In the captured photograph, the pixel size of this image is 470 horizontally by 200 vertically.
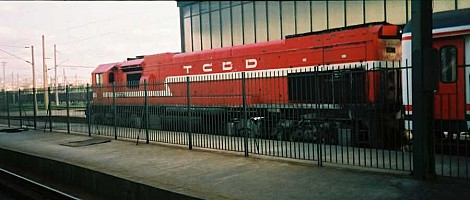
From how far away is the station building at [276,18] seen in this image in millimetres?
21984

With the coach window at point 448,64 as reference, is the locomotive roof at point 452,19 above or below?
above

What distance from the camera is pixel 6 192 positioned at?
9352 millimetres

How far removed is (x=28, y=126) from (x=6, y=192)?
42.7ft

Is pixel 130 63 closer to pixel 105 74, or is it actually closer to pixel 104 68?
pixel 105 74

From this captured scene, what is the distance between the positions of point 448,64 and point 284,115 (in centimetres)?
409

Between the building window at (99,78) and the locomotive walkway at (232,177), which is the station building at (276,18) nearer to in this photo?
the building window at (99,78)

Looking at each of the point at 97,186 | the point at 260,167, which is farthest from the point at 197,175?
the point at 97,186

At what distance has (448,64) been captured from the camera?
9891 millimetres

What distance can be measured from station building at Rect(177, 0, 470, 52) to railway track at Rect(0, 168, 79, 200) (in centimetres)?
933

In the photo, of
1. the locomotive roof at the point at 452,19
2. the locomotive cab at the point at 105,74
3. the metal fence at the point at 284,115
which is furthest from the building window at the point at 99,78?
the locomotive roof at the point at 452,19

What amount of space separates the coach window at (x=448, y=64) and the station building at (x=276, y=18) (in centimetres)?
671

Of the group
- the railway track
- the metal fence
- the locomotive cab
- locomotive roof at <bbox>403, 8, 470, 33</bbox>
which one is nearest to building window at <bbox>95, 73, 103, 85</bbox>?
the locomotive cab

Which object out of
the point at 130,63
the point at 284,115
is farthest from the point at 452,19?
the point at 130,63

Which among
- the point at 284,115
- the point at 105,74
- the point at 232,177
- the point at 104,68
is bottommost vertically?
the point at 232,177
